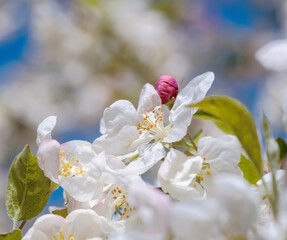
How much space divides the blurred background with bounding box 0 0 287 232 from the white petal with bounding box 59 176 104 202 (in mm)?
2328

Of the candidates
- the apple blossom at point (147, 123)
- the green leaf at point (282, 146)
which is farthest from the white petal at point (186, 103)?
the green leaf at point (282, 146)

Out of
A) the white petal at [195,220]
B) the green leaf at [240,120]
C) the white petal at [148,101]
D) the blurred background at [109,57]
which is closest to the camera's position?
the white petal at [195,220]

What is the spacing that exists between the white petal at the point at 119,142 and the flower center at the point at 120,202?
51 millimetres

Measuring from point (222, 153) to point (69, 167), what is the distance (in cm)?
20

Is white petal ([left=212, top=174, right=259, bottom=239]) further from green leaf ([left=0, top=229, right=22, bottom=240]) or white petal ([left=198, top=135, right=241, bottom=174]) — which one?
green leaf ([left=0, top=229, right=22, bottom=240])

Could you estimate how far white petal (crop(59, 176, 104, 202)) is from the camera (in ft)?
1.63

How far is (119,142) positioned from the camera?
0.58 meters

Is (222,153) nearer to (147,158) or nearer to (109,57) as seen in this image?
(147,158)

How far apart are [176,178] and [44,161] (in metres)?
0.17

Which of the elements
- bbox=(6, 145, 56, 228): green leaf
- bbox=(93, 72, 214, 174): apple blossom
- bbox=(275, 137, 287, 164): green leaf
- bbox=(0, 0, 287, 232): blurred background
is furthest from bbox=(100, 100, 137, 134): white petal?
bbox=(0, 0, 287, 232): blurred background

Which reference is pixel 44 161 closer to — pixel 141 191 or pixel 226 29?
pixel 141 191

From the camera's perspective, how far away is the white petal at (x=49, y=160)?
0.53 metres

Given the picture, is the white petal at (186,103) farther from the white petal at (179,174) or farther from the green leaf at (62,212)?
the green leaf at (62,212)

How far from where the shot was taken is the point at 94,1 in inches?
117
